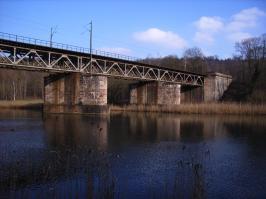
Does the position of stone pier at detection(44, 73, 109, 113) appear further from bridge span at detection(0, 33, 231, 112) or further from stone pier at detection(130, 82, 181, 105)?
stone pier at detection(130, 82, 181, 105)

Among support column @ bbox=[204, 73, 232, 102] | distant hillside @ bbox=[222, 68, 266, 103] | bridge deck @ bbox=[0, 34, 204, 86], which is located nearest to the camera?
bridge deck @ bbox=[0, 34, 204, 86]

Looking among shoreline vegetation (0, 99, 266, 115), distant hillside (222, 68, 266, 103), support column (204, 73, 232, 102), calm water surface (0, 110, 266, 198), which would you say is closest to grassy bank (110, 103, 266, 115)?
shoreline vegetation (0, 99, 266, 115)

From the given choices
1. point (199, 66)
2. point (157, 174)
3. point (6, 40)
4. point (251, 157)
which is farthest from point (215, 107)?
point (199, 66)

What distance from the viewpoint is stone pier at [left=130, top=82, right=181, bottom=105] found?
221ft

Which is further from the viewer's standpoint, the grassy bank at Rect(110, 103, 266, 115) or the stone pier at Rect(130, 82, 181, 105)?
the stone pier at Rect(130, 82, 181, 105)

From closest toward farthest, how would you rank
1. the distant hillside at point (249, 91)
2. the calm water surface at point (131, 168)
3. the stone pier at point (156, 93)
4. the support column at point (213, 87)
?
the calm water surface at point (131, 168) → the distant hillside at point (249, 91) → the stone pier at point (156, 93) → the support column at point (213, 87)

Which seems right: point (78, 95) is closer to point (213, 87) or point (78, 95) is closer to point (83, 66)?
point (83, 66)

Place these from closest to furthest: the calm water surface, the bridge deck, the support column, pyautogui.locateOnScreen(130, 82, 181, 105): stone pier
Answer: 1. the calm water surface
2. the bridge deck
3. pyautogui.locateOnScreen(130, 82, 181, 105): stone pier
4. the support column

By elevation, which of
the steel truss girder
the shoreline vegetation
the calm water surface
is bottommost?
the calm water surface

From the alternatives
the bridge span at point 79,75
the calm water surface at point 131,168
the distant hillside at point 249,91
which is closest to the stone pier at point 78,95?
the bridge span at point 79,75

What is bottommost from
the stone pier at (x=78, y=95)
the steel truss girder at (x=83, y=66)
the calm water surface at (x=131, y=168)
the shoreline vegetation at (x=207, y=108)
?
the calm water surface at (x=131, y=168)

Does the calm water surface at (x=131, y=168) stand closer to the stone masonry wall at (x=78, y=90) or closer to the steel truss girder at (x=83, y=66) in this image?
the steel truss girder at (x=83, y=66)

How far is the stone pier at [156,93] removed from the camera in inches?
2657

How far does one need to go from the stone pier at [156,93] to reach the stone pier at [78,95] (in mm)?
17877
